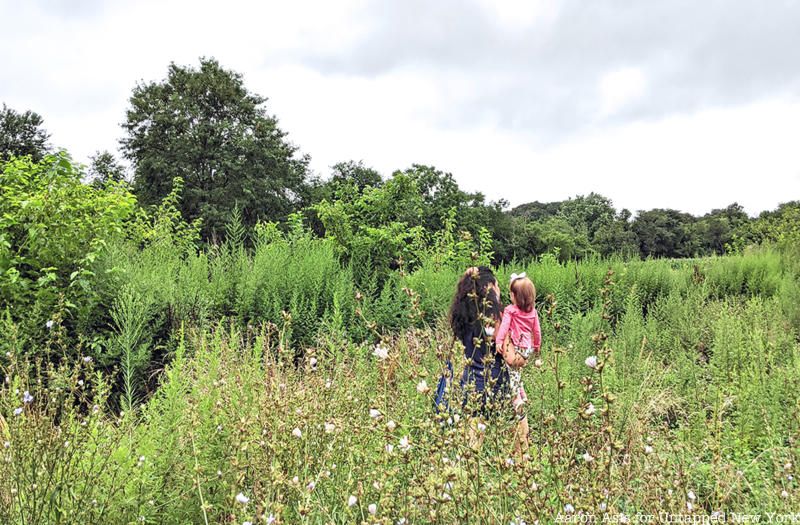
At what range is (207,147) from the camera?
26.4 metres

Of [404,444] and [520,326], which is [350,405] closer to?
[404,444]

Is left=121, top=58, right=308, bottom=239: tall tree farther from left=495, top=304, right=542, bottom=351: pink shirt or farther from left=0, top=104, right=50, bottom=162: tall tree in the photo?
left=495, top=304, right=542, bottom=351: pink shirt

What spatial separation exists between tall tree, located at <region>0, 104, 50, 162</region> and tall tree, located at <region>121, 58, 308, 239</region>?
460cm

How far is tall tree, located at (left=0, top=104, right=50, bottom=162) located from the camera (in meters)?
25.4

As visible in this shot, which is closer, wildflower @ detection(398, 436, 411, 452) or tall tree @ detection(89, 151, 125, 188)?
wildflower @ detection(398, 436, 411, 452)

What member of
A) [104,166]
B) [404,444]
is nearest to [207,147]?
[104,166]

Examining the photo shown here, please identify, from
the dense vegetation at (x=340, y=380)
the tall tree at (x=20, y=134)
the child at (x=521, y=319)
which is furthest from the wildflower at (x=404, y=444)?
the tall tree at (x=20, y=134)

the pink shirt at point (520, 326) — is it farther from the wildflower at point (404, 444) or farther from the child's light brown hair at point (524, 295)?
the wildflower at point (404, 444)

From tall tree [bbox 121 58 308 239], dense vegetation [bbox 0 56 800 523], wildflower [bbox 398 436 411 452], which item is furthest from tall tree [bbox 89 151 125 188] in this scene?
wildflower [bbox 398 436 411 452]

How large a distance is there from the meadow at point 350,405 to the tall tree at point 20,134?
1005 inches

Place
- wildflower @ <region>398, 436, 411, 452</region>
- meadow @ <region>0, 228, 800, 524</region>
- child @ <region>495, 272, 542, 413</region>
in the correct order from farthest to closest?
1. child @ <region>495, 272, 542, 413</region>
2. meadow @ <region>0, 228, 800, 524</region>
3. wildflower @ <region>398, 436, 411, 452</region>

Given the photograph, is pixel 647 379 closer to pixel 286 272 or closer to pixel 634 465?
pixel 634 465

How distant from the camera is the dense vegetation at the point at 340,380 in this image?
71.4 inches

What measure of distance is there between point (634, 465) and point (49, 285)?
491 centimetres
